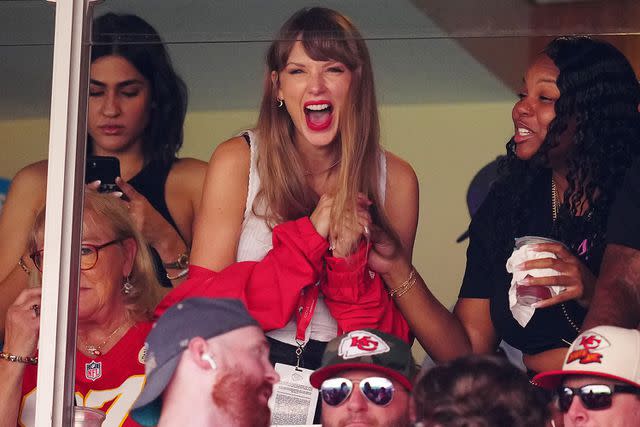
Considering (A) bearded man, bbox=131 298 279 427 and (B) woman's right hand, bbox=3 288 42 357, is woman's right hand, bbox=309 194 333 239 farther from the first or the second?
(B) woman's right hand, bbox=3 288 42 357

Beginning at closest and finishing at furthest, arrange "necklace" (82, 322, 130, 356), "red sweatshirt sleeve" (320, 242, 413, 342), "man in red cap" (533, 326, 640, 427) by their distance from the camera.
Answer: "man in red cap" (533, 326, 640, 427) < "red sweatshirt sleeve" (320, 242, 413, 342) < "necklace" (82, 322, 130, 356)

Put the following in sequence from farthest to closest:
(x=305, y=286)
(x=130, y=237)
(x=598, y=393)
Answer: (x=130, y=237)
(x=305, y=286)
(x=598, y=393)

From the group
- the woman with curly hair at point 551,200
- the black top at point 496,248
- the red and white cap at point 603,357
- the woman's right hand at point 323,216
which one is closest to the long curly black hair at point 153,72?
the woman's right hand at point 323,216

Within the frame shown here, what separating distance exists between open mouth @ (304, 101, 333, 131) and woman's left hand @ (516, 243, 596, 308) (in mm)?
845

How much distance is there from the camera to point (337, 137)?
180 inches

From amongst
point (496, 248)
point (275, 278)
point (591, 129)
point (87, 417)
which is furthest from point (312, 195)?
point (87, 417)

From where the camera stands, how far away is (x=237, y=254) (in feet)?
15.1

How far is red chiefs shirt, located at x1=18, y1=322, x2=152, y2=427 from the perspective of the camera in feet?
14.9

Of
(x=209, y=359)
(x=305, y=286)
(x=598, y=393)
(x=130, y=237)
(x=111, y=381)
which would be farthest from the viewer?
(x=130, y=237)

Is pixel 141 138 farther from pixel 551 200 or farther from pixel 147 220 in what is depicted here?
pixel 551 200

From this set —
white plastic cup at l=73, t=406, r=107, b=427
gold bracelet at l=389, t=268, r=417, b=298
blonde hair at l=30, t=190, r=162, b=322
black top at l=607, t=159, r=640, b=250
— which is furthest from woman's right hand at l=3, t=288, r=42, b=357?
black top at l=607, t=159, r=640, b=250

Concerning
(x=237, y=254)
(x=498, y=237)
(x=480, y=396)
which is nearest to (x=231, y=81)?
(x=237, y=254)

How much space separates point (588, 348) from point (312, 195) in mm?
1073

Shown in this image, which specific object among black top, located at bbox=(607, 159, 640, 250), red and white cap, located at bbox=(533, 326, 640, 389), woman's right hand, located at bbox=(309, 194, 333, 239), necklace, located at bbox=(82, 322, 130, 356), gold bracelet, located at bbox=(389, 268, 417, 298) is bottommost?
necklace, located at bbox=(82, 322, 130, 356)
